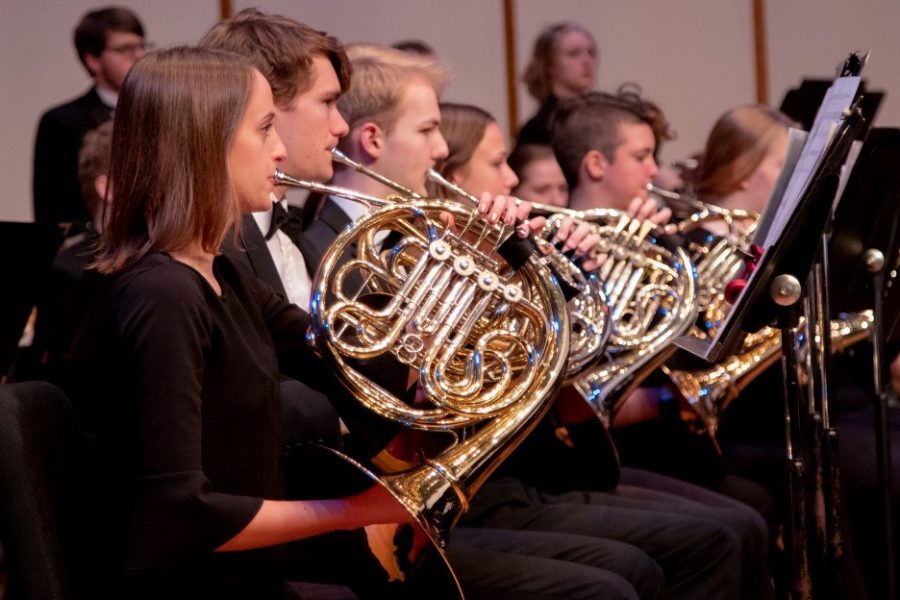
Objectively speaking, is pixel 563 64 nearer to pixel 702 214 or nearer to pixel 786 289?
pixel 702 214

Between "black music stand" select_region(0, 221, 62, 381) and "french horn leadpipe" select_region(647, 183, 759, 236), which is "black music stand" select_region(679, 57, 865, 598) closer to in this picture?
"french horn leadpipe" select_region(647, 183, 759, 236)

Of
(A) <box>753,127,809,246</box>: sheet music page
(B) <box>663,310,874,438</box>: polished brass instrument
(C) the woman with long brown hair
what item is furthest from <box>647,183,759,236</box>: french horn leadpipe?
(C) the woman with long brown hair

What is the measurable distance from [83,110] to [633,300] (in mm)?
Result: 2370

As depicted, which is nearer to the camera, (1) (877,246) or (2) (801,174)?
(2) (801,174)

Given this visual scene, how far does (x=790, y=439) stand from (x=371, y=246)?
32.4 inches

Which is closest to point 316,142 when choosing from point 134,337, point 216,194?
point 216,194

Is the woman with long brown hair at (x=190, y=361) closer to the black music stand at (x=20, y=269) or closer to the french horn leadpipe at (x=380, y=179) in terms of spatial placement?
the french horn leadpipe at (x=380, y=179)

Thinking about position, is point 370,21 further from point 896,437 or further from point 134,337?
point 134,337

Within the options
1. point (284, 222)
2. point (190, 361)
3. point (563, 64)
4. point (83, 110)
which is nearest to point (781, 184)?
point (284, 222)

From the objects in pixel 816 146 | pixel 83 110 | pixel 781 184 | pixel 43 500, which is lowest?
pixel 83 110

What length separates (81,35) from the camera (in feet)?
13.8

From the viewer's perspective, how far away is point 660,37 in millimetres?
5520

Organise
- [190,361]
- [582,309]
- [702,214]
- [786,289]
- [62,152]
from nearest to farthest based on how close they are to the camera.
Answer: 1. [190,361]
2. [786,289]
3. [582,309]
4. [702,214]
5. [62,152]

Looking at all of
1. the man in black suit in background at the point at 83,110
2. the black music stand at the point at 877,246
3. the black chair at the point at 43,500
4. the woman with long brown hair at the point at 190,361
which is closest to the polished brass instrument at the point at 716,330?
the black music stand at the point at 877,246
